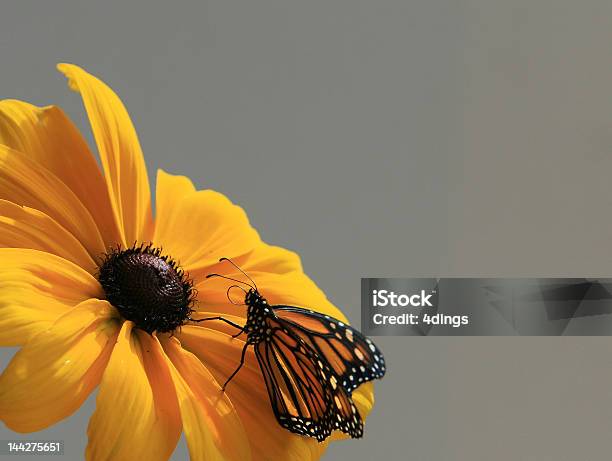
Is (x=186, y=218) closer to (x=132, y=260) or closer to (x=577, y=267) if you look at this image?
(x=132, y=260)

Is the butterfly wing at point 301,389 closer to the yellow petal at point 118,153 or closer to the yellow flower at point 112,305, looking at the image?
the yellow flower at point 112,305

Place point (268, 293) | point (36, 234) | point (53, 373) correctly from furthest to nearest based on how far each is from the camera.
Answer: point (268, 293)
point (36, 234)
point (53, 373)

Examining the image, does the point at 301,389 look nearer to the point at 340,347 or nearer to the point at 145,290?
the point at 340,347

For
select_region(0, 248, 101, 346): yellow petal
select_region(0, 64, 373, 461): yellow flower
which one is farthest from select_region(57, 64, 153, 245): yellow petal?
select_region(0, 248, 101, 346): yellow petal

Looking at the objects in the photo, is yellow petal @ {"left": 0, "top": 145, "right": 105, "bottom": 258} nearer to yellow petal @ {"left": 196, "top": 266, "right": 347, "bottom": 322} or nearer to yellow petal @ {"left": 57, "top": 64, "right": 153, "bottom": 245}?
yellow petal @ {"left": 57, "top": 64, "right": 153, "bottom": 245}

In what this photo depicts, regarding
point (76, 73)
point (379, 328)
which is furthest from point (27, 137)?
point (379, 328)

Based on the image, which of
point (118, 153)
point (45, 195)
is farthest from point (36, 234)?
point (118, 153)

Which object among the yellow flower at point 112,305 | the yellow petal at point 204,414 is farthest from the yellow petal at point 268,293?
the yellow petal at point 204,414
